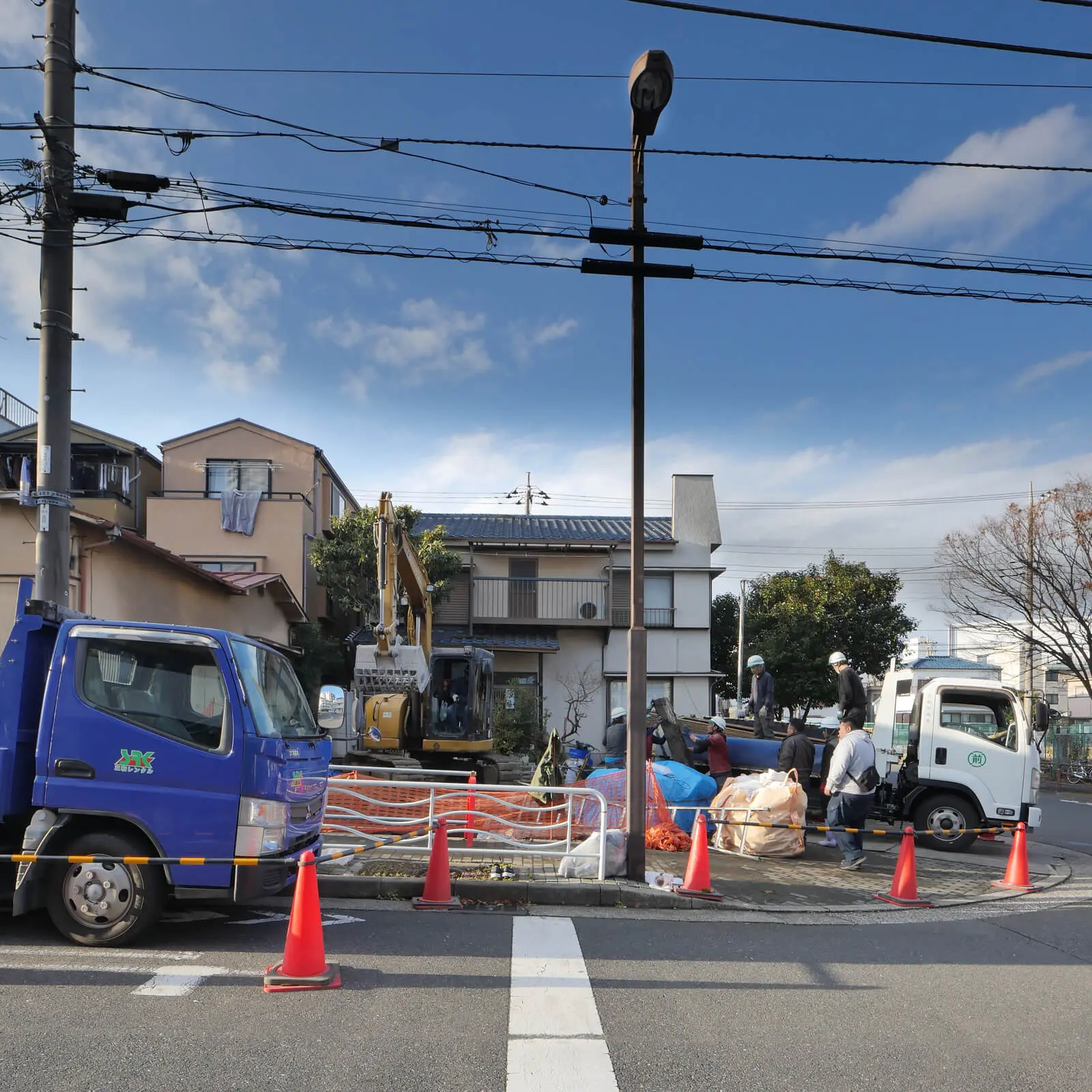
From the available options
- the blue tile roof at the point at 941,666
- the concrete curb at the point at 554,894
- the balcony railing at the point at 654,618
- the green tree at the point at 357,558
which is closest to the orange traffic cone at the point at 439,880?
the concrete curb at the point at 554,894

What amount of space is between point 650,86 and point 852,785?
7.33 meters

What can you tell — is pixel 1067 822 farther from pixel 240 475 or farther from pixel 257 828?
pixel 240 475

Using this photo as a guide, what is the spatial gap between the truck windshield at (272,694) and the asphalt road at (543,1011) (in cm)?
145

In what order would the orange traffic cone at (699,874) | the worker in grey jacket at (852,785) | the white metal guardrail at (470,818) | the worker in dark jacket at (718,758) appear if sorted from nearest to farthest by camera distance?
the orange traffic cone at (699,874) < the white metal guardrail at (470,818) < the worker in grey jacket at (852,785) < the worker in dark jacket at (718,758)

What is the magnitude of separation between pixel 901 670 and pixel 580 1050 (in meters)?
10.7

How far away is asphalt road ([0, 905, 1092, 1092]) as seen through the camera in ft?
14.8

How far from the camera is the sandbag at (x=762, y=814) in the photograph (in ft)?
35.6

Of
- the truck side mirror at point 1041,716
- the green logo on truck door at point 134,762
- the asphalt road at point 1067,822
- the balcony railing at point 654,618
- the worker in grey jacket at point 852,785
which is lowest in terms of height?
the asphalt road at point 1067,822

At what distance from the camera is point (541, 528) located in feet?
108

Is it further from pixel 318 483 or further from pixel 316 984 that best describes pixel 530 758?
pixel 316 984

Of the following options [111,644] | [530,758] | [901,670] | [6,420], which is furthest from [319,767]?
[6,420]

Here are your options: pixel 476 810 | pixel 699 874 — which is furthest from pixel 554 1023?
pixel 476 810

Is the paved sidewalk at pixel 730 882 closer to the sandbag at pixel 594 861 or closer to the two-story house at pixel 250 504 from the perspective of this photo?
the sandbag at pixel 594 861

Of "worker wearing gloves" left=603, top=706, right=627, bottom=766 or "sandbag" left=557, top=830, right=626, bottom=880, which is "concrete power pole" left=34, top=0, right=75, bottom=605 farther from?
"worker wearing gloves" left=603, top=706, right=627, bottom=766
